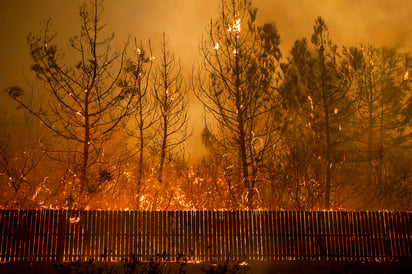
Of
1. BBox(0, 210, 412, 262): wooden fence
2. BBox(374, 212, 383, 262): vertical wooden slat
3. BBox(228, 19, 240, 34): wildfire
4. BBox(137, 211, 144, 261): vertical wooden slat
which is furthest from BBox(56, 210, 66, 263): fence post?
BBox(374, 212, 383, 262): vertical wooden slat

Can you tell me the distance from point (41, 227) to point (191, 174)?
710 cm

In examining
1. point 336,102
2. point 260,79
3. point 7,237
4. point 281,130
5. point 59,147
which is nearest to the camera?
point 7,237

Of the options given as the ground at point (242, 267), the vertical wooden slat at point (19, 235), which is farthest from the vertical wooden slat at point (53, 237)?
the vertical wooden slat at point (19, 235)

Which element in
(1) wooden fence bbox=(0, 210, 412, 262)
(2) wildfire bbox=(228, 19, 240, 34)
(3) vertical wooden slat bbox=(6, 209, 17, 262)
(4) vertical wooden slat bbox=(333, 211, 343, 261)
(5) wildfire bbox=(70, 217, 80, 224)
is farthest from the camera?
(2) wildfire bbox=(228, 19, 240, 34)

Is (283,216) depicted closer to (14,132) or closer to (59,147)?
(59,147)

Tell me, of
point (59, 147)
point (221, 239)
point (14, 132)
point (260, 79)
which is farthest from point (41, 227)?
point (14, 132)

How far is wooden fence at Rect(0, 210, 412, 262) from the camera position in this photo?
8812 mm

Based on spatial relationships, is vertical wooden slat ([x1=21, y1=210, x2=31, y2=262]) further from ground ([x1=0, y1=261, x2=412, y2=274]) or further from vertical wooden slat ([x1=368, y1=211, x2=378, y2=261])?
vertical wooden slat ([x1=368, y1=211, x2=378, y2=261])

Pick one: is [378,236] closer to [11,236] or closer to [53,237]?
[53,237]

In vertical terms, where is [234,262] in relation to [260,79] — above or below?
below

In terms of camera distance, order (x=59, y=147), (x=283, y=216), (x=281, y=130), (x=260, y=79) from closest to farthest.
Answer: (x=283, y=216) < (x=260, y=79) < (x=281, y=130) < (x=59, y=147)

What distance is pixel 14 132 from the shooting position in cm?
1908

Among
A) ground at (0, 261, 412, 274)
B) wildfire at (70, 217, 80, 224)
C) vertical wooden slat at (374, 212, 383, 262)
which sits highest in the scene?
wildfire at (70, 217, 80, 224)

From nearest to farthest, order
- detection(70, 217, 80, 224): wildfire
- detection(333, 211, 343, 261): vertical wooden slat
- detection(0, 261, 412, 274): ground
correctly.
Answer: detection(0, 261, 412, 274): ground
detection(70, 217, 80, 224): wildfire
detection(333, 211, 343, 261): vertical wooden slat
